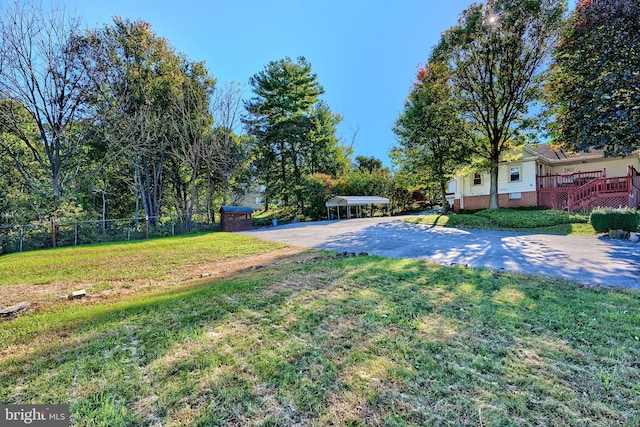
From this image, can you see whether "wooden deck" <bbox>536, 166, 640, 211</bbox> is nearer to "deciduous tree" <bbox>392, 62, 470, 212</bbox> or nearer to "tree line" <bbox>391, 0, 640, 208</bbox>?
"tree line" <bbox>391, 0, 640, 208</bbox>

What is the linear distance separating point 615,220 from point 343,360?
1108cm

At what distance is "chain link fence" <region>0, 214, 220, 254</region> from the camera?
10.4 m

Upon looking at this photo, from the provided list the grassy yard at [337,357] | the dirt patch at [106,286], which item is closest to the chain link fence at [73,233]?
the dirt patch at [106,286]

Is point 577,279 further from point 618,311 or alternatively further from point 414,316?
point 414,316

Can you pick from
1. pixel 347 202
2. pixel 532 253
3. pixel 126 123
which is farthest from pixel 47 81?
pixel 532 253

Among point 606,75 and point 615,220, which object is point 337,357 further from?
point 606,75

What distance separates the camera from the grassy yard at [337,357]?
1.68 metres

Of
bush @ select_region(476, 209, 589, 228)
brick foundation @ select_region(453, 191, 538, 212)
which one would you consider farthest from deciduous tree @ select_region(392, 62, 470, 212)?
brick foundation @ select_region(453, 191, 538, 212)

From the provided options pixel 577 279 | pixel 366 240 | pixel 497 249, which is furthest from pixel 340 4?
pixel 577 279

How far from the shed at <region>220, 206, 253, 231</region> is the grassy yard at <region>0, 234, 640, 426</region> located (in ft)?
47.6

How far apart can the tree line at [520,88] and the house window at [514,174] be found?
64.2 inches

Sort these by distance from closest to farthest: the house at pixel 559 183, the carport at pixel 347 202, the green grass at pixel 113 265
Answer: the green grass at pixel 113 265, the house at pixel 559 183, the carport at pixel 347 202

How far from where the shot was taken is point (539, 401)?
1.72m

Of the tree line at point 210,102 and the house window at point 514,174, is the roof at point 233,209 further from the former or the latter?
the house window at point 514,174
